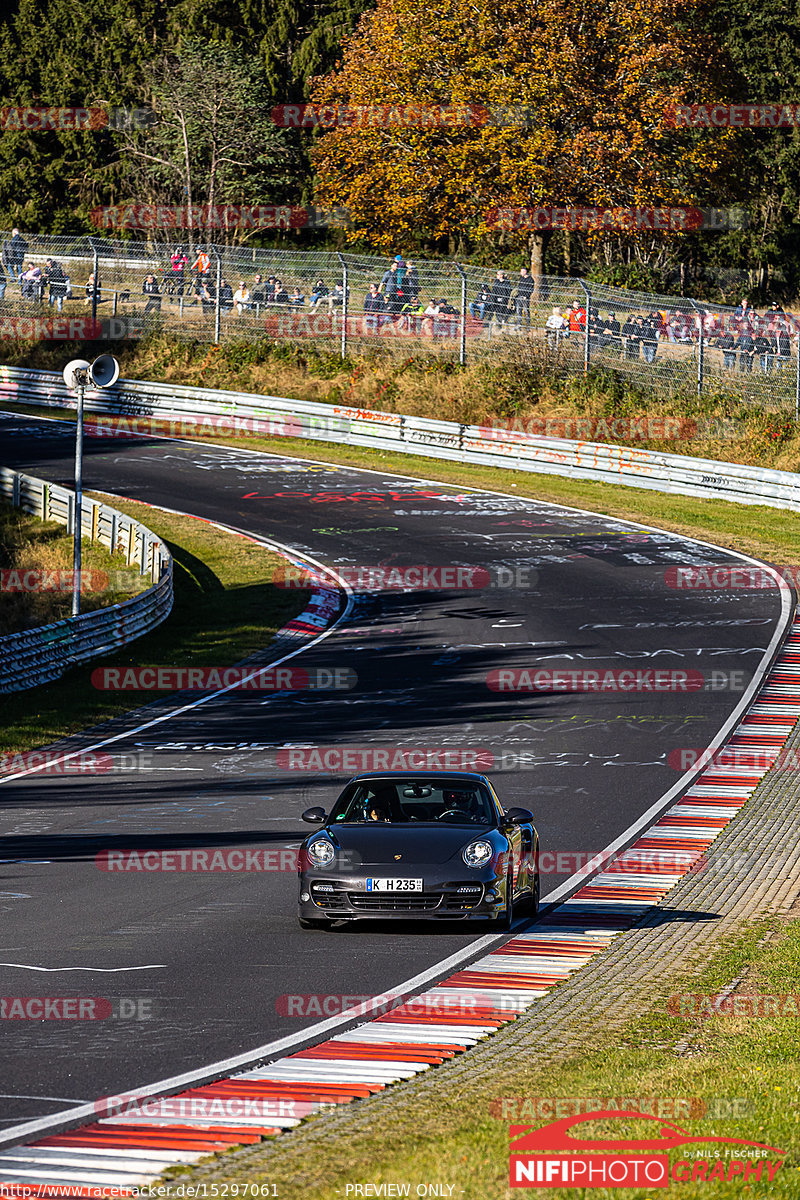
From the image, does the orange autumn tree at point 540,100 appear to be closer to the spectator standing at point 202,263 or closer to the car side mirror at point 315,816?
the spectator standing at point 202,263

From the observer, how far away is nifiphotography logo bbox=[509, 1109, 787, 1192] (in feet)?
20.8

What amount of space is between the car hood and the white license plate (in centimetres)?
11

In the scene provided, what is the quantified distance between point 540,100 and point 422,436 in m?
12.8

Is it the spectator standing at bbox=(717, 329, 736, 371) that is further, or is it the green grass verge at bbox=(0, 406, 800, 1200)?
the spectator standing at bbox=(717, 329, 736, 371)

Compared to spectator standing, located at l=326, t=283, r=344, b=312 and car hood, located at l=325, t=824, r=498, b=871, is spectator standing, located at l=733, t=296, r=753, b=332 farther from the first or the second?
car hood, located at l=325, t=824, r=498, b=871

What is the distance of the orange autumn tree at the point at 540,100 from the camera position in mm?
49938

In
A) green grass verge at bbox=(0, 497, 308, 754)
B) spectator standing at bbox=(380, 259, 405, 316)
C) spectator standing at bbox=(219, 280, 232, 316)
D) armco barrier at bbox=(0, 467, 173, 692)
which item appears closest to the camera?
green grass verge at bbox=(0, 497, 308, 754)

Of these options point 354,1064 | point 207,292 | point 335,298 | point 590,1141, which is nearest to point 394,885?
point 354,1064

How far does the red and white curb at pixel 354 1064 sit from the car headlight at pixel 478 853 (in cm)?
68

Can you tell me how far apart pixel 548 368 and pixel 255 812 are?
103 ft

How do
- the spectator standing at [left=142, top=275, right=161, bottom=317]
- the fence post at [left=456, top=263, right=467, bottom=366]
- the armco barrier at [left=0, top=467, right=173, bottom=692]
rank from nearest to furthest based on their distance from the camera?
the armco barrier at [left=0, top=467, right=173, bottom=692] < the fence post at [left=456, top=263, right=467, bottom=366] < the spectator standing at [left=142, top=275, right=161, bottom=317]

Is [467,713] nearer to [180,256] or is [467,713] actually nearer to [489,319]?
[489,319]

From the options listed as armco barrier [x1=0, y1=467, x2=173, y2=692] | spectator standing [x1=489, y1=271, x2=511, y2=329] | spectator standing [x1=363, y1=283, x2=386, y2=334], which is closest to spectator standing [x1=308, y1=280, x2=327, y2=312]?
spectator standing [x1=363, y1=283, x2=386, y2=334]

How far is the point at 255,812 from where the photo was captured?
16766 mm
